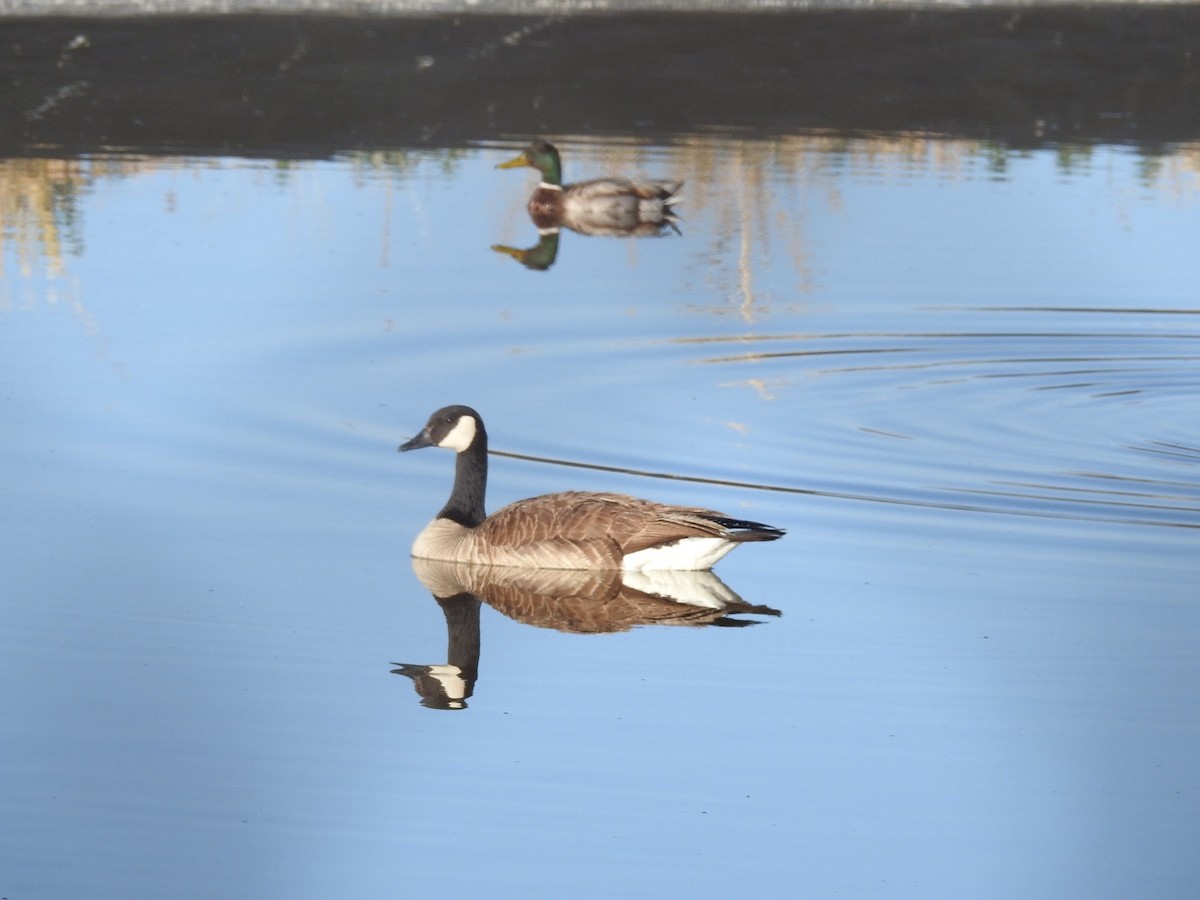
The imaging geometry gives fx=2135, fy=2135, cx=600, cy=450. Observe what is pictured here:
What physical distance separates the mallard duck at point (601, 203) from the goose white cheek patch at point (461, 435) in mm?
8714

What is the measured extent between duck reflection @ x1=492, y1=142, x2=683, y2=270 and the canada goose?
855 cm

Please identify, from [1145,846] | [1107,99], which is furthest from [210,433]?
[1107,99]

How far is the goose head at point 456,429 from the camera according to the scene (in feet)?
30.5

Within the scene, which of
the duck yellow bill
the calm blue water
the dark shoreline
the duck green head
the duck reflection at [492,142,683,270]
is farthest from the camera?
the dark shoreline

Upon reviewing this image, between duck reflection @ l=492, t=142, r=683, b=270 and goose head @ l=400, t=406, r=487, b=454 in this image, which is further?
duck reflection @ l=492, t=142, r=683, b=270

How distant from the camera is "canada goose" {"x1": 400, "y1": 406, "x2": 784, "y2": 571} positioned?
8.55 metres

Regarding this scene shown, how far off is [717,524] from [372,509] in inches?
71.6

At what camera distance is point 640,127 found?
2416 centimetres

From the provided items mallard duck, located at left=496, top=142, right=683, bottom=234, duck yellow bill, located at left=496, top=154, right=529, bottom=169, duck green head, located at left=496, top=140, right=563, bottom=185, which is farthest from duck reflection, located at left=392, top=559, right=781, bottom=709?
duck yellow bill, located at left=496, top=154, right=529, bottom=169

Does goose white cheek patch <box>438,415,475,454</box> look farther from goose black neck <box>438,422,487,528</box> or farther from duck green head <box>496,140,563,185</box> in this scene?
duck green head <box>496,140,563,185</box>

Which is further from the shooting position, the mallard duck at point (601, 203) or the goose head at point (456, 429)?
the mallard duck at point (601, 203)

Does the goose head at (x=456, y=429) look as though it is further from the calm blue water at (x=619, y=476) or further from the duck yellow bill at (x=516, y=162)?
the duck yellow bill at (x=516, y=162)

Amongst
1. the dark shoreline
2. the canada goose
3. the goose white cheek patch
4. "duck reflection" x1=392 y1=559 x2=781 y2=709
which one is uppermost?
the dark shoreline

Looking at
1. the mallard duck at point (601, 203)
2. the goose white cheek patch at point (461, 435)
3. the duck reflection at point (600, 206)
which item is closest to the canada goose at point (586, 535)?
the goose white cheek patch at point (461, 435)
